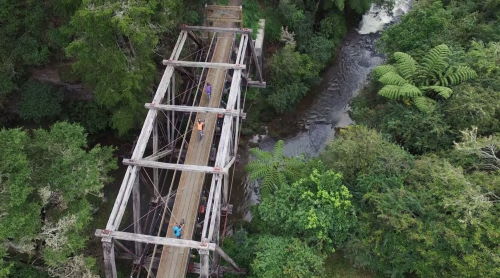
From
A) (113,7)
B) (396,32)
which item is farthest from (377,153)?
(113,7)

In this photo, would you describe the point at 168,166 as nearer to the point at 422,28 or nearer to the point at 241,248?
the point at 241,248

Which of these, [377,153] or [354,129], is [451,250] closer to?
[377,153]

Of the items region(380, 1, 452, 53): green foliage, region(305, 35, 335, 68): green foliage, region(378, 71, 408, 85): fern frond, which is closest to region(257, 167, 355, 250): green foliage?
region(378, 71, 408, 85): fern frond

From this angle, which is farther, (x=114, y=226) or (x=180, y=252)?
(x=180, y=252)

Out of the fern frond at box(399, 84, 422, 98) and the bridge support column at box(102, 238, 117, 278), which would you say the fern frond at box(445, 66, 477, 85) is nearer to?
the fern frond at box(399, 84, 422, 98)

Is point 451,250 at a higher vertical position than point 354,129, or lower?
lower

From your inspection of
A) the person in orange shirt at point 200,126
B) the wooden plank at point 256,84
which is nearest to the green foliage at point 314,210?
the person in orange shirt at point 200,126
